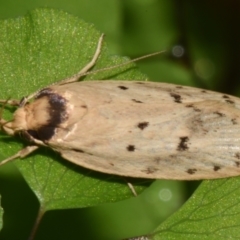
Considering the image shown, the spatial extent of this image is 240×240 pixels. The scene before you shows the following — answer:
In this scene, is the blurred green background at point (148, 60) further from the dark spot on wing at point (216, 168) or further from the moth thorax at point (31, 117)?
the dark spot on wing at point (216, 168)

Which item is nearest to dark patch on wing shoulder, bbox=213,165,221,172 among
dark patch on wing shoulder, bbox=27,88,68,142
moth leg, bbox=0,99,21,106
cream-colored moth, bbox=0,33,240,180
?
cream-colored moth, bbox=0,33,240,180

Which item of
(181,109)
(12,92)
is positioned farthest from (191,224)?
(12,92)

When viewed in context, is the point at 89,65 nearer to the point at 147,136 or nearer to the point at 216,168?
the point at 147,136

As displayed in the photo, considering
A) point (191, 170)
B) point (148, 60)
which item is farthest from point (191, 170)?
point (148, 60)

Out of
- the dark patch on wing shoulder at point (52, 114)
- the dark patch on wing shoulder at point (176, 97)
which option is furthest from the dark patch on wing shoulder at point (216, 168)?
the dark patch on wing shoulder at point (52, 114)

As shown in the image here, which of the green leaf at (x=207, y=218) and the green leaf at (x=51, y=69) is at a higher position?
the green leaf at (x=51, y=69)

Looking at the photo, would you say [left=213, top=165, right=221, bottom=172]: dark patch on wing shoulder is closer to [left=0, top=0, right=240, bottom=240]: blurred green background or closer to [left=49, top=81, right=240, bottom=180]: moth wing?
[left=49, top=81, right=240, bottom=180]: moth wing

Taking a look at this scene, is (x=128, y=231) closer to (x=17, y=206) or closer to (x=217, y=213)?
(x=17, y=206)
